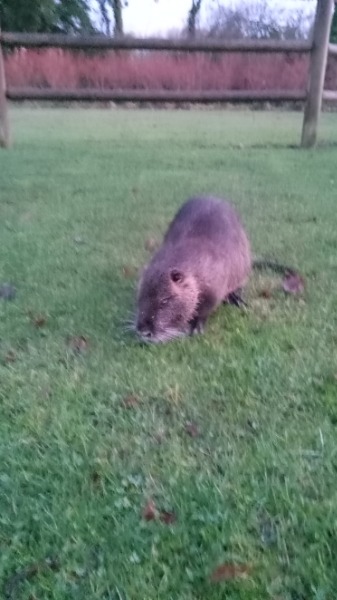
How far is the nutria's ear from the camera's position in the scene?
3.02m

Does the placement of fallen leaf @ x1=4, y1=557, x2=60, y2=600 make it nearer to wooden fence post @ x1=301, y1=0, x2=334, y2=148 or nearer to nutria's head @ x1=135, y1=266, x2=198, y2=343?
nutria's head @ x1=135, y1=266, x2=198, y2=343

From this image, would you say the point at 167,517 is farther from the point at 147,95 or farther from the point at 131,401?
the point at 147,95

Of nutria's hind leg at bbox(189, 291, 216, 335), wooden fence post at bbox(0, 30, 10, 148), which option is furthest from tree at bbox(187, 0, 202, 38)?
nutria's hind leg at bbox(189, 291, 216, 335)

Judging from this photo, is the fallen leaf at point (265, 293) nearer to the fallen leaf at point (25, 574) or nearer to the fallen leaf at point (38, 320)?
the fallen leaf at point (38, 320)

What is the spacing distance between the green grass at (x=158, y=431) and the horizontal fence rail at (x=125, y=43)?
3.50m

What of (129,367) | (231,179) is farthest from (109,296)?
(231,179)

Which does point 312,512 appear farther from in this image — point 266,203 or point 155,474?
point 266,203

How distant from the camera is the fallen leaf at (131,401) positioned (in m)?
2.34

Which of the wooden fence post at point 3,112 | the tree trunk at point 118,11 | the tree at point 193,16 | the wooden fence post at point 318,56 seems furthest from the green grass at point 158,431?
the tree trunk at point 118,11

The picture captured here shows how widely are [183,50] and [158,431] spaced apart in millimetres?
6381

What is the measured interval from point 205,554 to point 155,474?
13.5 inches

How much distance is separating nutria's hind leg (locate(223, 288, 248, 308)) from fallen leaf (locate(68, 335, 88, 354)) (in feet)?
2.75

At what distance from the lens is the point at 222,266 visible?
3318 millimetres

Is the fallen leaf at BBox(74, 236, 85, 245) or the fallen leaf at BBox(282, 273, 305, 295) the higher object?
the fallen leaf at BBox(282, 273, 305, 295)
